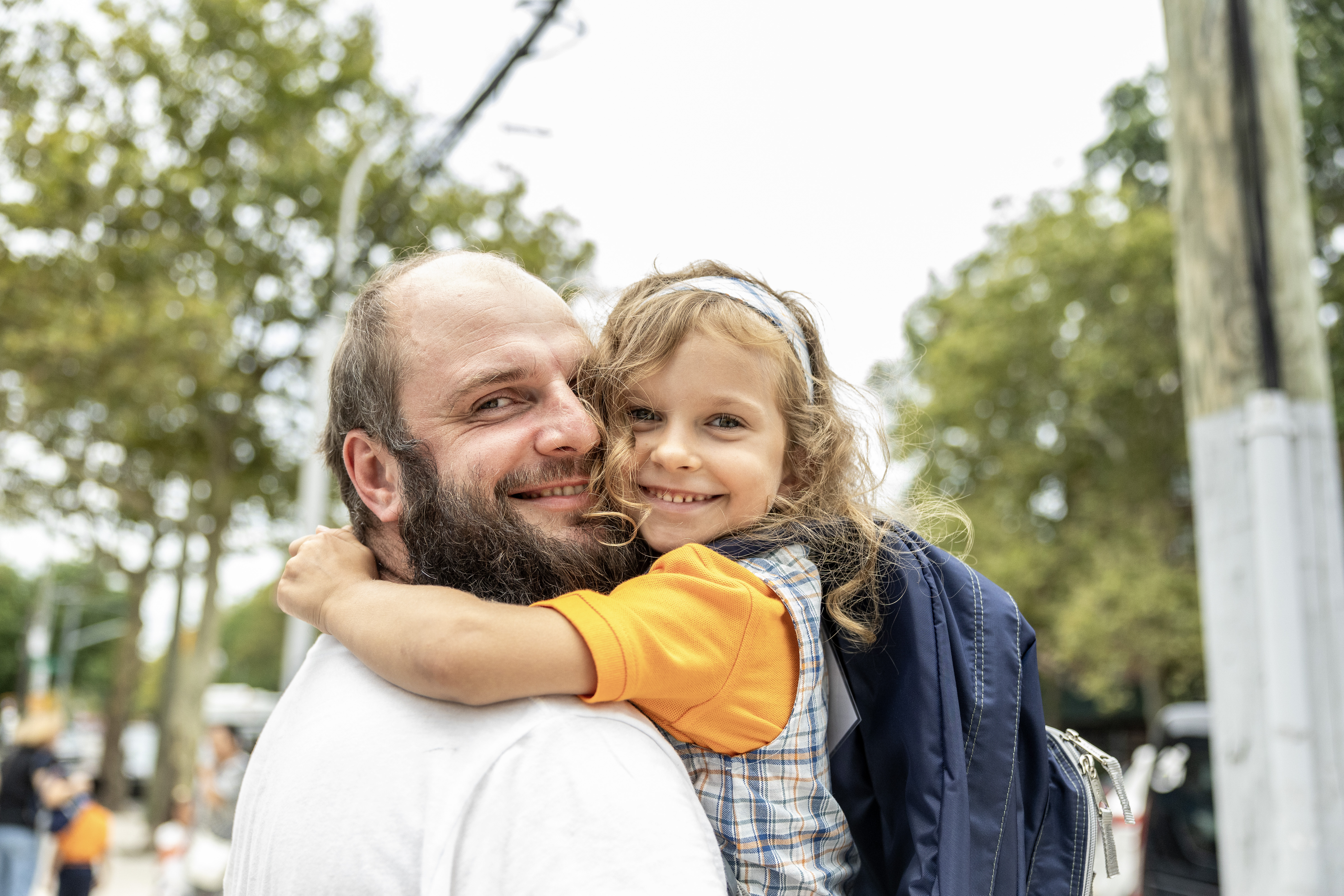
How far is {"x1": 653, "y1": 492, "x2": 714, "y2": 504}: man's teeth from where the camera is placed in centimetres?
209

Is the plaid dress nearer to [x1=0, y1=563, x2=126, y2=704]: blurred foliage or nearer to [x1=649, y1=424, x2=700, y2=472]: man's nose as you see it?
[x1=649, y1=424, x2=700, y2=472]: man's nose

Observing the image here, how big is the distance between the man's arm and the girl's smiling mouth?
68cm

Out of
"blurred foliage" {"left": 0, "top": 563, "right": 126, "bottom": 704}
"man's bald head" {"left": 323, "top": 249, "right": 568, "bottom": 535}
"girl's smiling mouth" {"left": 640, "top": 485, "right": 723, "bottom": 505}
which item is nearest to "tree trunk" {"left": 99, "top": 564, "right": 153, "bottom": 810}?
"blurred foliage" {"left": 0, "top": 563, "right": 126, "bottom": 704}

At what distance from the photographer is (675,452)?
2049 mm

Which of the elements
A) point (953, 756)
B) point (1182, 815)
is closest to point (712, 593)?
point (953, 756)

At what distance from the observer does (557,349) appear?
2.05 metres

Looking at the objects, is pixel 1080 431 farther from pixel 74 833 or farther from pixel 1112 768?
pixel 1112 768

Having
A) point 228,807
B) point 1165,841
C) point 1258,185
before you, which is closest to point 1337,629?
point 1258,185

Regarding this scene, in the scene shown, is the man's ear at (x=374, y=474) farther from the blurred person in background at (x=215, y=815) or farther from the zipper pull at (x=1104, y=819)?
the blurred person in background at (x=215, y=815)

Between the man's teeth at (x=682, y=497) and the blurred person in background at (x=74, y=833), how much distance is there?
855cm

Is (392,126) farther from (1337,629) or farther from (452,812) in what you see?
(452,812)

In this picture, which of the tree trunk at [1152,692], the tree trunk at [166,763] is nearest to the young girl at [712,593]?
the tree trunk at [166,763]

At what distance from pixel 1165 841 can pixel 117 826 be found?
80.1ft

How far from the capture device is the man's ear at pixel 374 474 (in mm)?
1989
